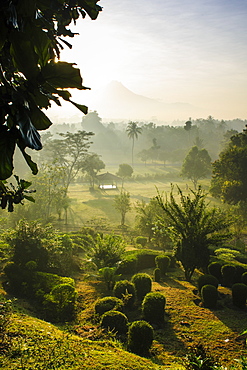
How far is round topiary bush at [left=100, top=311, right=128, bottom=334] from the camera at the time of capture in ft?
21.4

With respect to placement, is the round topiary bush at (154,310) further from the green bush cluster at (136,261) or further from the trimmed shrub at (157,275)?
the green bush cluster at (136,261)

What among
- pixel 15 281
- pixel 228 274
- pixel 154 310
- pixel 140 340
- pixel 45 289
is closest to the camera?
pixel 140 340

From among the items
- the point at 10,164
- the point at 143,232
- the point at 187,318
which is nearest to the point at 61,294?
the point at 187,318

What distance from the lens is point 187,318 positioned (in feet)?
24.0

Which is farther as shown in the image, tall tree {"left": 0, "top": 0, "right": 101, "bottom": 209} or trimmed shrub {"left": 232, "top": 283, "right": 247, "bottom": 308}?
trimmed shrub {"left": 232, "top": 283, "right": 247, "bottom": 308}

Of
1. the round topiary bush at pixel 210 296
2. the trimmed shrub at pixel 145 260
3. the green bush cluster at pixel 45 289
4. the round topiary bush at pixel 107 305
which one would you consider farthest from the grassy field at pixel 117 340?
the trimmed shrub at pixel 145 260

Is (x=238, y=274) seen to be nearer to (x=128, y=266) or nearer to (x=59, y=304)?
(x=128, y=266)

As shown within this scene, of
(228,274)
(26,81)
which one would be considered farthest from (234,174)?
(26,81)

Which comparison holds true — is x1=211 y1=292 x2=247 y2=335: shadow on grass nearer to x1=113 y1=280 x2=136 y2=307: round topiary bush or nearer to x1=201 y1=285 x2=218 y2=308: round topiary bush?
x1=201 y1=285 x2=218 y2=308: round topiary bush

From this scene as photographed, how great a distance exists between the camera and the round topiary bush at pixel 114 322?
21.4 feet

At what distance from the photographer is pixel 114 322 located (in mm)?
6531

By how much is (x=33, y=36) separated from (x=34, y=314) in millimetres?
7657

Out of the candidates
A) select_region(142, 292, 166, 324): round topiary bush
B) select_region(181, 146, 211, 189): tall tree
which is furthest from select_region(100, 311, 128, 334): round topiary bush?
select_region(181, 146, 211, 189): tall tree

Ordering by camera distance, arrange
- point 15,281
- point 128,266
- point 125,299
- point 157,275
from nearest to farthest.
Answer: point 125,299 < point 15,281 < point 157,275 < point 128,266
